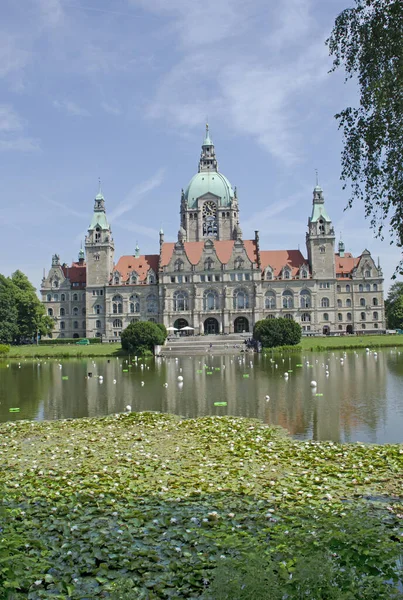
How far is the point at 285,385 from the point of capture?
31453mm

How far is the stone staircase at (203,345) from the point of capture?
68.4 metres

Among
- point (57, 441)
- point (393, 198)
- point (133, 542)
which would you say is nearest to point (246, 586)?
point (133, 542)

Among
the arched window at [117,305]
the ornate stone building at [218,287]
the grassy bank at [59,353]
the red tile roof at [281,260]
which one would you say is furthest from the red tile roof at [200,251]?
the grassy bank at [59,353]

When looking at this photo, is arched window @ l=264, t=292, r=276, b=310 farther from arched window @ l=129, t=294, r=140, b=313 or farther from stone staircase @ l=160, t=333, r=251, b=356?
arched window @ l=129, t=294, r=140, b=313

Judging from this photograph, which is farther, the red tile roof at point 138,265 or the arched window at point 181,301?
the red tile roof at point 138,265

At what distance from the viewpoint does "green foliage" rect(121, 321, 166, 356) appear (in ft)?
215

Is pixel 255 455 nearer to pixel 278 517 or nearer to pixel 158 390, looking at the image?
pixel 278 517

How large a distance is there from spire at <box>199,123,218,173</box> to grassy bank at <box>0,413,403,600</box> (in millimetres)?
101957

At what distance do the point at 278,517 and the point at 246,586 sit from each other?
3707 millimetres

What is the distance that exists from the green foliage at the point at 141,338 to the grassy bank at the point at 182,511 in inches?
1904

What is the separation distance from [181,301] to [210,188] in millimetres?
26688

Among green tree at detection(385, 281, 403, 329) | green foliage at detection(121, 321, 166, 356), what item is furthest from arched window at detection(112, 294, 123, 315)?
green tree at detection(385, 281, 403, 329)

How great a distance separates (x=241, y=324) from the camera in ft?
315

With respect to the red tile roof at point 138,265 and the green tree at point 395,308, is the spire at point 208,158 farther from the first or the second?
the green tree at point 395,308
